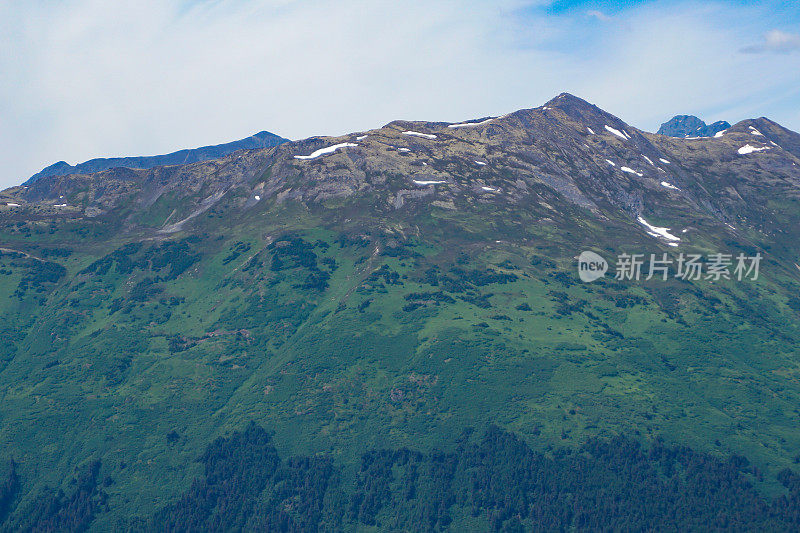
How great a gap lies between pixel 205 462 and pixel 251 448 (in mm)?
13677

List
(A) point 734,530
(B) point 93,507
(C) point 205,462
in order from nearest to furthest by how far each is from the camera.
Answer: (A) point 734,530, (B) point 93,507, (C) point 205,462

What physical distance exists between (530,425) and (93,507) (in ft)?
412

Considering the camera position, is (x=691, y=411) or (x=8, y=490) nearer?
(x=8, y=490)

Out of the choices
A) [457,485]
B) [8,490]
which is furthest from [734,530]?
[8,490]

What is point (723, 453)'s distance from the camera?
17888cm

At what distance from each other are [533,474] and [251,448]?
83.4 meters

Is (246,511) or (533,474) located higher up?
(533,474)

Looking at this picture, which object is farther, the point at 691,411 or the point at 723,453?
the point at 691,411

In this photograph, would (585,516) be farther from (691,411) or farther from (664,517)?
(691,411)

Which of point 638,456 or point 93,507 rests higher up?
point 638,456

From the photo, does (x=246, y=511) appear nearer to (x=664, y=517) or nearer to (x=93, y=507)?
(x=93, y=507)

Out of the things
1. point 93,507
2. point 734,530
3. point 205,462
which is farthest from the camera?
point 205,462

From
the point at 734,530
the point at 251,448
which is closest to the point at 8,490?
the point at 251,448

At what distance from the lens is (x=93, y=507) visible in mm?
177375
